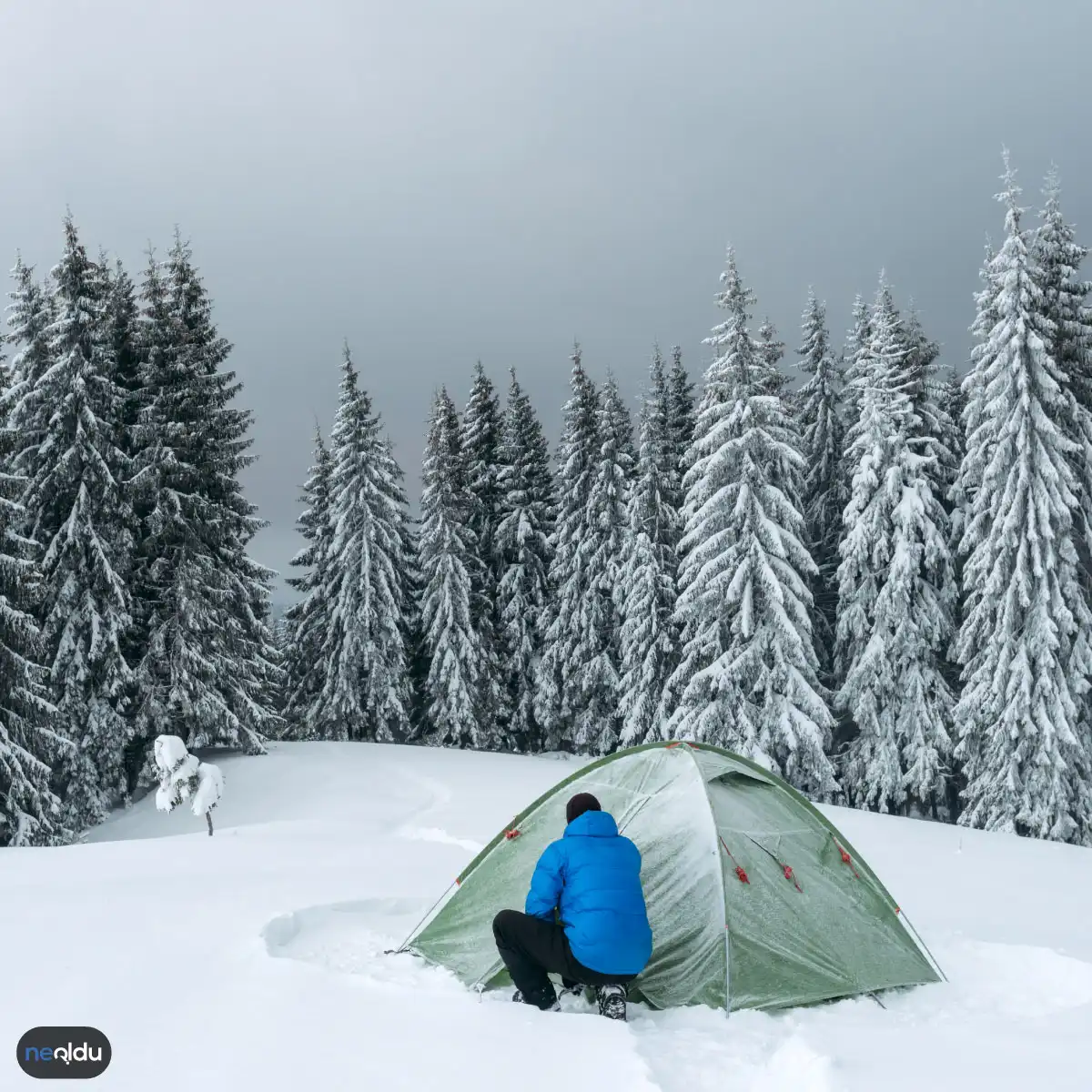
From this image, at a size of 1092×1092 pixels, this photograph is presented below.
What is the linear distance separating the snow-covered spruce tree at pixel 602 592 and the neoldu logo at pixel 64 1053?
24.3 meters

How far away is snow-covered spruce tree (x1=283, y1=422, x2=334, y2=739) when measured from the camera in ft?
97.7

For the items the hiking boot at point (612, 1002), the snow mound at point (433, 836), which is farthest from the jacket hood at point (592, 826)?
the snow mound at point (433, 836)

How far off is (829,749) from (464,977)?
65.2ft

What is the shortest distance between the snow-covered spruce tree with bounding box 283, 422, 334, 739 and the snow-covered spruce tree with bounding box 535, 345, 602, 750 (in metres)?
7.73

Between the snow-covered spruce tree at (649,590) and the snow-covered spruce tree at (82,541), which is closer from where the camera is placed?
the snow-covered spruce tree at (82,541)

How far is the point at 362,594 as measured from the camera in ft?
93.1

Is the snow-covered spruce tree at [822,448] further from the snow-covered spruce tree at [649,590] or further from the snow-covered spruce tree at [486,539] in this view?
the snow-covered spruce tree at [486,539]

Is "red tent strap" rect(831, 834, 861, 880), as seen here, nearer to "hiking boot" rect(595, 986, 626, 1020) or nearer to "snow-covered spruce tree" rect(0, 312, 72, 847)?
"hiking boot" rect(595, 986, 626, 1020)

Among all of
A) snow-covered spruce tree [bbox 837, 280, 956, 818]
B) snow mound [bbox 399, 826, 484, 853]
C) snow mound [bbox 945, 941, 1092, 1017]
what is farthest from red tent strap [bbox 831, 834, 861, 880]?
snow-covered spruce tree [bbox 837, 280, 956, 818]

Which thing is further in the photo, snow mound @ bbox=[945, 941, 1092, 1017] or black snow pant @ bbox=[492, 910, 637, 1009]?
snow mound @ bbox=[945, 941, 1092, 1017]

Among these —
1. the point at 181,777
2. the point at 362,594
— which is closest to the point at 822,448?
the point at 362,594

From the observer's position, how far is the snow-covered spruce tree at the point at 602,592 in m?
29.1

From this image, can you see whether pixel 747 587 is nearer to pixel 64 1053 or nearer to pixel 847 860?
pixel 847 860

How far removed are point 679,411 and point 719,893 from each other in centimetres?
2670
